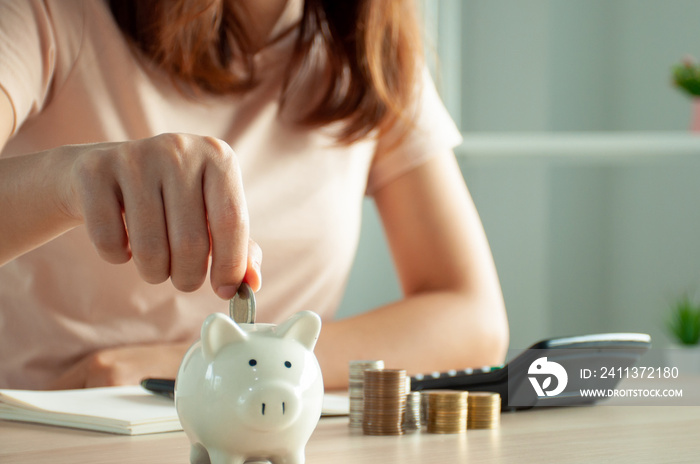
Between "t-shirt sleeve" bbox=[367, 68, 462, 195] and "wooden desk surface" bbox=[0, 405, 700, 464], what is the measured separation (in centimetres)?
55

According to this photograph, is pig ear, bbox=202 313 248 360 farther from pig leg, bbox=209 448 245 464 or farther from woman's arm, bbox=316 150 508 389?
woman's arm, bbox=316 150 508 389

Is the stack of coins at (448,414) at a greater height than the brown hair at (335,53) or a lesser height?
lesser

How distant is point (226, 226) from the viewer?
1.60 ft

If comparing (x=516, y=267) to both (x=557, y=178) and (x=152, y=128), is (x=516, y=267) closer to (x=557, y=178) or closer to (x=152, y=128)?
(x=557, y=178)

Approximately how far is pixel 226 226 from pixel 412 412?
0.71 ft

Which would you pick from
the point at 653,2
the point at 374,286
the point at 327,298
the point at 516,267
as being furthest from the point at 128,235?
the point at 653,2

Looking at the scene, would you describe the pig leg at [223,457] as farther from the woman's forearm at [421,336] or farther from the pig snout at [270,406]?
the woman's forearm at [421,336]

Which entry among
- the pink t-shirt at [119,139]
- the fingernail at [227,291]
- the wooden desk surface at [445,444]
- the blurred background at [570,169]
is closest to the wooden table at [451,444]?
the wooden desk surface at [445,444]

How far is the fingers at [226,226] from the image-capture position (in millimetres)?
487

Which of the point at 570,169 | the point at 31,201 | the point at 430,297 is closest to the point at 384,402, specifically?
the point at 31,201

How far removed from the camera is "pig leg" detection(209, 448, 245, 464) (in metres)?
0.46

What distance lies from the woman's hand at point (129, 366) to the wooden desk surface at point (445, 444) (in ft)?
0.62

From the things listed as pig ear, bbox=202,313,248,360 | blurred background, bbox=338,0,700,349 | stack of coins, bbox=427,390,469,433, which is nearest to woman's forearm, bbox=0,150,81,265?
Answer: pig ear, bbox=202,313,248,360

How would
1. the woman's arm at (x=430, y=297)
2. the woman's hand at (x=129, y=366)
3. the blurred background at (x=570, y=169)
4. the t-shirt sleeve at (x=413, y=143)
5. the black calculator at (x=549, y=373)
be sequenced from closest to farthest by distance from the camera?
the black calculator at (x=549, y=373), the woman's hand at (x=129, y=366), the woman's arm at (x=430, y=297), the t-shirt sleeve at (x=413, y=143), the blurred background at (x=570, y=169)
